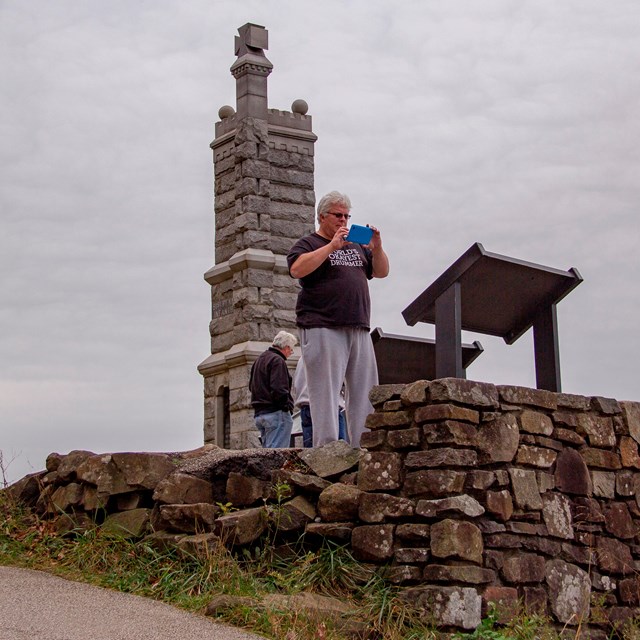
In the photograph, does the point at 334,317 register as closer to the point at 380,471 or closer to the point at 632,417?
the point at 380,471

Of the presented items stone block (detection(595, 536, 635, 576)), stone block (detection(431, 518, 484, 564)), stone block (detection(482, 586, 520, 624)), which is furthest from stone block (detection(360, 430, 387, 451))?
stone block (detection(595, 536, 635, 576))

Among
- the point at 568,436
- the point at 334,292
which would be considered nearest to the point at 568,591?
the point at 568,436

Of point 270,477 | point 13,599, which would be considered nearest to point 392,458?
point 270,477

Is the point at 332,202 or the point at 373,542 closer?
the point at 373,542

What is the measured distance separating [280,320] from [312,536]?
330 inches

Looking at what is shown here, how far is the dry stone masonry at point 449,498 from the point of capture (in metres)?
5.45

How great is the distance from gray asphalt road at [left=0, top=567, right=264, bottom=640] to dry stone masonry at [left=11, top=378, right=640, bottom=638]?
60 cm

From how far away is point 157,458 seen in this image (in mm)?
6504

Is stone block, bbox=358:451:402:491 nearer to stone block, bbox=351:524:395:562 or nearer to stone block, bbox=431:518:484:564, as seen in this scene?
stone block, bbox=351:524:395:562

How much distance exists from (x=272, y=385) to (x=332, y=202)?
2.25 meters

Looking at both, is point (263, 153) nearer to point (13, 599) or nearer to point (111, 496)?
point (111, 496)

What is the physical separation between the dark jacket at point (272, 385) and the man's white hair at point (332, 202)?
207cm

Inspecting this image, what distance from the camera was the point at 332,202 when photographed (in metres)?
6.50

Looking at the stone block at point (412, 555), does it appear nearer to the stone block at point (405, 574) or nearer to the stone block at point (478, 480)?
the stone block at point (405, 574)
